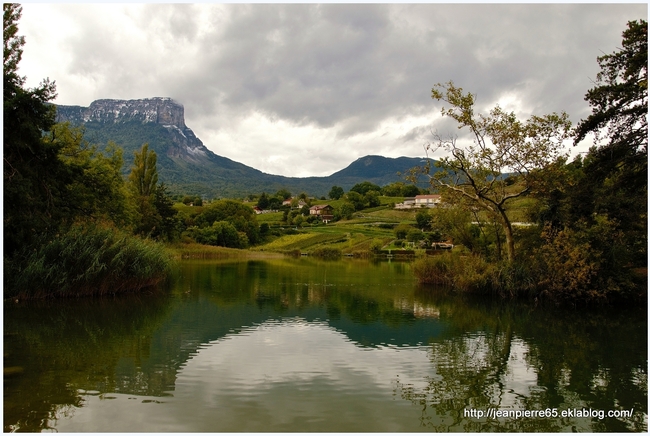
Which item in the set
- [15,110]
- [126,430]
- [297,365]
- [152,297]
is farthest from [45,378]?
[152,297]

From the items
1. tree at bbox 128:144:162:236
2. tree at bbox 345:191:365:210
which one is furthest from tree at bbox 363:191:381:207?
tree at bbox 128:144:162:236

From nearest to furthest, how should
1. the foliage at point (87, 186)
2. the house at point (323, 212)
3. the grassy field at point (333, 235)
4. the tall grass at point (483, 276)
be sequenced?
the tall grass at point (483, 276) → the foliage at point (87, 186) → the grassy field at point (333, 235) → the house at point (323, 212)

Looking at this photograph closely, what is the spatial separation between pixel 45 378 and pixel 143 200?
180 ft

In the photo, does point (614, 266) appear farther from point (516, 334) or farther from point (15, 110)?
point (15, 110)

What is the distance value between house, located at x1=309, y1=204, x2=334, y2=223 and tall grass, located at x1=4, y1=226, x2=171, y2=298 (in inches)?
4021

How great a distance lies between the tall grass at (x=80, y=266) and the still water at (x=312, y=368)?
41.5 inches

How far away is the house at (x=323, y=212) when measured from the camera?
128250 mm

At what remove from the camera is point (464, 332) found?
16.1 metres

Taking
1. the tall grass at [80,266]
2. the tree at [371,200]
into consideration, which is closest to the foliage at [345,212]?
the tree at [371,200]

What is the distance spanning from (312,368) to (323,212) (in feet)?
403

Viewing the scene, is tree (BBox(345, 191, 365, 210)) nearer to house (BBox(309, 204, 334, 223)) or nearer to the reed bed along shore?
house (BBox(309, 204, 334, 223))

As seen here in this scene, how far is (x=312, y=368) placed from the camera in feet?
37.0

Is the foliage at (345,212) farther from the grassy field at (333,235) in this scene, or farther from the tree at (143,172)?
the tree at (143,172)

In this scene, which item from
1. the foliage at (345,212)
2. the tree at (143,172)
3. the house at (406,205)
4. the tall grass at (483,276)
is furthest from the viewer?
the house at (406,205)
